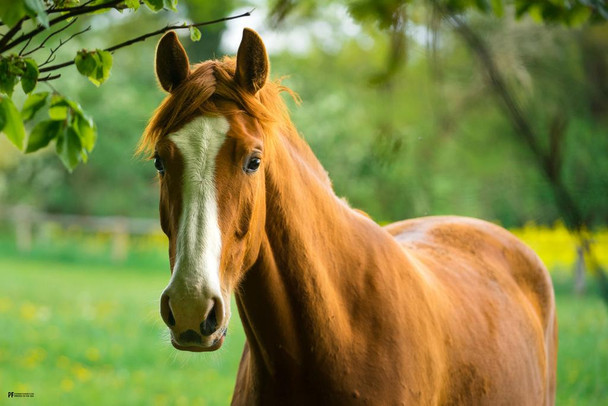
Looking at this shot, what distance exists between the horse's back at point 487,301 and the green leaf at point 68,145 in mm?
1318

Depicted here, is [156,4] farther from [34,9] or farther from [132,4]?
[34,9]

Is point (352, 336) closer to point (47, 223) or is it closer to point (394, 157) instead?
point (394, 157)

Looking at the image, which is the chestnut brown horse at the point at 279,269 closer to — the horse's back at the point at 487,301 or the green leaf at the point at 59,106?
the horse's back at the point at 487,301

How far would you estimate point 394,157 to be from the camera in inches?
73.3

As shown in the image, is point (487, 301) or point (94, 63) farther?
point (487, 301)

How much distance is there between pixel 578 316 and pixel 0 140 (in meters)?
13.3

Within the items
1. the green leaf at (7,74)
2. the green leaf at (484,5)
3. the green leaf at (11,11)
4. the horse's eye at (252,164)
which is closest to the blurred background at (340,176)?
the green leaf at (484,5)

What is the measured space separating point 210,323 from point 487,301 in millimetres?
1509

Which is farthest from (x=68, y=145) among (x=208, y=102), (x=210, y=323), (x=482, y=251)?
(x=482, y=251)

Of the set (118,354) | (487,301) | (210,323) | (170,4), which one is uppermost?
(170,4)

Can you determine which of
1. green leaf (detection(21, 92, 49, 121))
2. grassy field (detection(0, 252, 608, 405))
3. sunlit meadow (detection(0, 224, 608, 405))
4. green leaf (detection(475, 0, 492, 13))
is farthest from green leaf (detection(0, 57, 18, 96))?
grassy field (detection(0, 252, 608, 405))

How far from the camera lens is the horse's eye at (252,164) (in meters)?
1.91

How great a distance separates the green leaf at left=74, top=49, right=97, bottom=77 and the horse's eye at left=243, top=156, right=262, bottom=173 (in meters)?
0.47

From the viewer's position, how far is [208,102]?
194 centimetres
